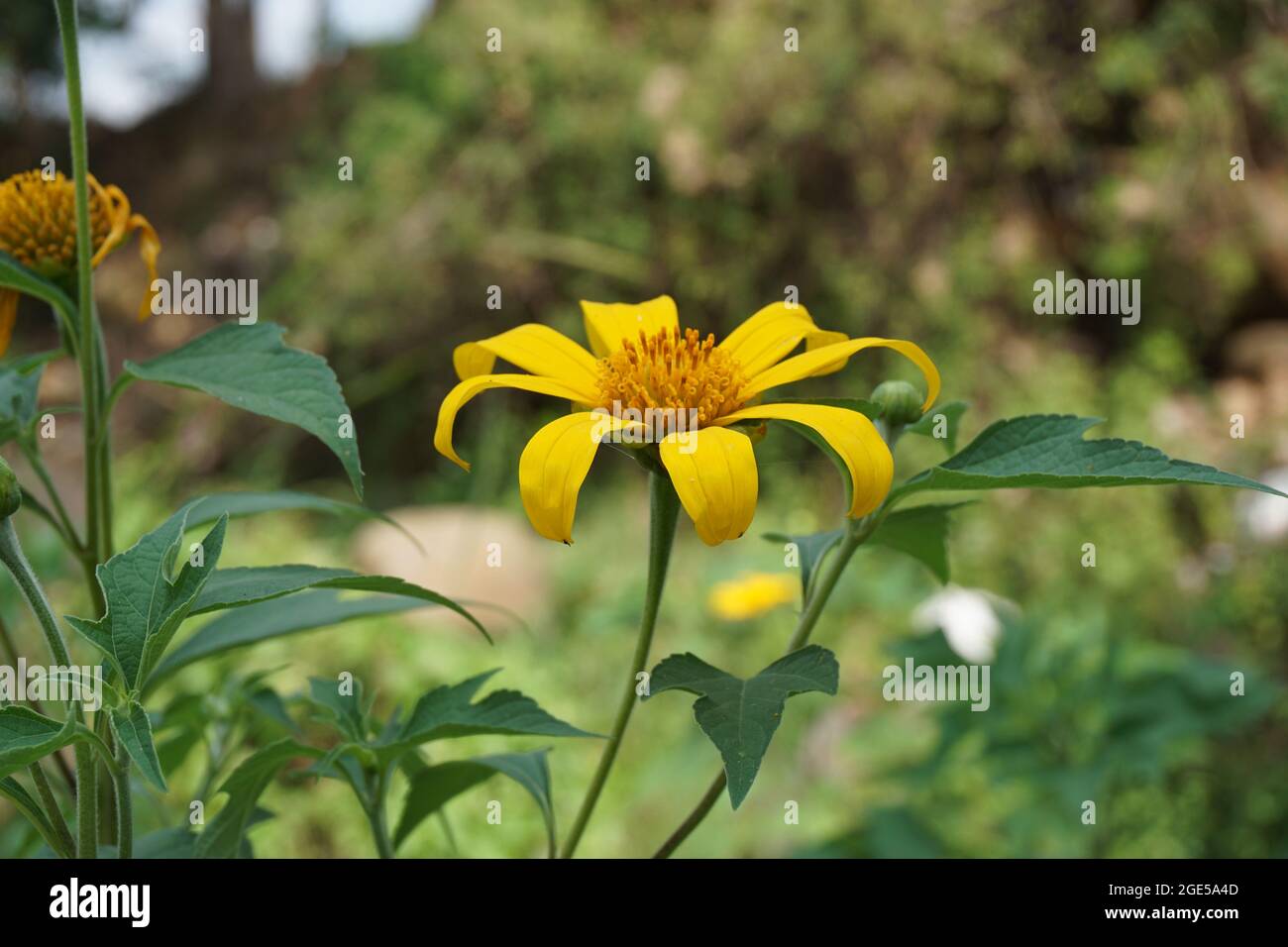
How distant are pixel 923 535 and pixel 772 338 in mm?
136

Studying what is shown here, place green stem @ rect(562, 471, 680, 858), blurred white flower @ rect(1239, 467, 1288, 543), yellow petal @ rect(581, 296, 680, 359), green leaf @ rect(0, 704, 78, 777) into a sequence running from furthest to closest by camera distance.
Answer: blurred white flower @ rect(1239, 467, 1288, 543) < yellow petal @ rect(581, 296, 680, 359) < green stem @ rect(562, 471, 680, 858) < green leaf @ rect(0, 704, 78, 777)

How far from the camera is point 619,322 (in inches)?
24.1

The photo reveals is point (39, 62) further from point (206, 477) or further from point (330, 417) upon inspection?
point (330, 417)

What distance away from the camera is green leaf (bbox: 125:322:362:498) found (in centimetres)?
49

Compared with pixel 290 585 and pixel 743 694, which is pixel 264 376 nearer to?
pixel 290 585

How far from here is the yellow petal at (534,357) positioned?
0.52m

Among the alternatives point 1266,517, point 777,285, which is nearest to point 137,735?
point 1266,517

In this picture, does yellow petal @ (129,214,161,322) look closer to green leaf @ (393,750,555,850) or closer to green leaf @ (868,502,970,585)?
green leaf @ (393,750,555,850)

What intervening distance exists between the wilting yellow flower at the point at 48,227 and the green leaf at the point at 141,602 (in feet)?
0.79

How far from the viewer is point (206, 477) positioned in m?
4.02

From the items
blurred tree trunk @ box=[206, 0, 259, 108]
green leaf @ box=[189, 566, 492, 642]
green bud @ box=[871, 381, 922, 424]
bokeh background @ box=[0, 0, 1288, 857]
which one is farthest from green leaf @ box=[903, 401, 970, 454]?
blurred tree trunk @ box=[206, 0, 259, 108]

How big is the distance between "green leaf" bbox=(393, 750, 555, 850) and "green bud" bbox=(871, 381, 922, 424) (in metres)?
0.24

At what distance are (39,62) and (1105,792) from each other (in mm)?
5706

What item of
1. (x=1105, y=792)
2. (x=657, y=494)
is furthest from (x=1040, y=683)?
(x=657, y=494)
